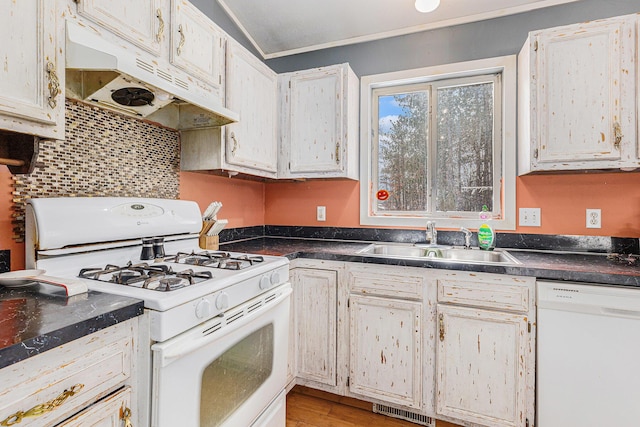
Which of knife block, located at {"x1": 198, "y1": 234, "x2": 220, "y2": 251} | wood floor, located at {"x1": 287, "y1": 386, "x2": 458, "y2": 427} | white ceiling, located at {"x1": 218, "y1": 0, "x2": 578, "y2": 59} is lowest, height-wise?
wood floor, located at {"x1": 287, "y1": 386, "x2": 458, "y2": 427}

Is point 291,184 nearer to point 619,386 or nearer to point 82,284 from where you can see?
point 82,284

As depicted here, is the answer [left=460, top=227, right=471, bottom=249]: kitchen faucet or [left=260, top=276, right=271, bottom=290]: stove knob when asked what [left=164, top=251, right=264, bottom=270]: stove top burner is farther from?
[left=460, top=227, right=471, bottom=249]: kitchen faucet

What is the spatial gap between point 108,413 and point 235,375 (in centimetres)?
45

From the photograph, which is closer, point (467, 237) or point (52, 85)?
point (52, 85)

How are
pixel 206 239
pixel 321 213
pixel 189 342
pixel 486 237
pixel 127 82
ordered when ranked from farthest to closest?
pixel 321 213, pixel 486 237, pixel 206 239, pixel 127 82, pixel 189 342

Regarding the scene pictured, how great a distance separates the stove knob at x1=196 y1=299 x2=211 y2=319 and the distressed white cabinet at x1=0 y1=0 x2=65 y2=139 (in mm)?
734

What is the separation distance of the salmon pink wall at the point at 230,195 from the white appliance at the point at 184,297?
1.10 feet

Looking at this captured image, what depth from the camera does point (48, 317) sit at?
768mm

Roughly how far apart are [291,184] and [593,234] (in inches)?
80.8

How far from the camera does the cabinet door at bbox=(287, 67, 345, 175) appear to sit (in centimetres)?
218

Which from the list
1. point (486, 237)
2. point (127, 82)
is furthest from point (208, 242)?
point (486, 237)

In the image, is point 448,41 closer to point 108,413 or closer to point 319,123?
point 319,123

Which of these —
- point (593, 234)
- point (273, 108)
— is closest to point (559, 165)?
point (593, 234)

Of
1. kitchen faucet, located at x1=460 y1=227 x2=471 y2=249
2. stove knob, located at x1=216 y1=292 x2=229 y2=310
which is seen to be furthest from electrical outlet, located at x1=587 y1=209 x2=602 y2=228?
stove knob, located at x1=216 y1=292 x2=229 y2=310
